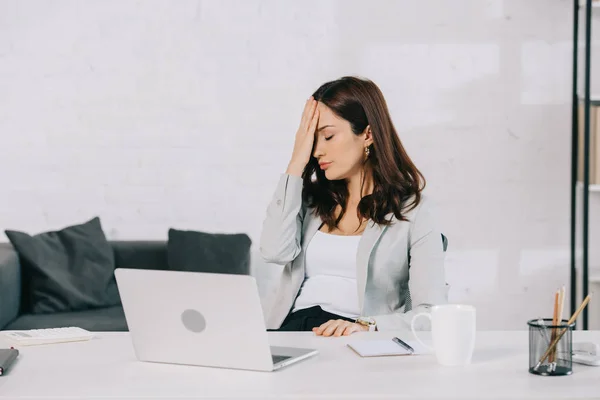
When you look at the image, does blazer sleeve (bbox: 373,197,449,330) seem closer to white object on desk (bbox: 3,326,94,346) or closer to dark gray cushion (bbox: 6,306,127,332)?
white object on desk (bbox: 3,326,94,346)

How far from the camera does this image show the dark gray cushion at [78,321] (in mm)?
3123

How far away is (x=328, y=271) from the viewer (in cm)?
227

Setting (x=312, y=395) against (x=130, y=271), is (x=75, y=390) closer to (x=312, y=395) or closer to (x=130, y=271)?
(x=130, y=271)

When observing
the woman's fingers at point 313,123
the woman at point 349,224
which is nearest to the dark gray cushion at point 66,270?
the woman at point 349,224

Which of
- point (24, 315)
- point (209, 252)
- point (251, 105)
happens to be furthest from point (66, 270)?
point (251, 105)

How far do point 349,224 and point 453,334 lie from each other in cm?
91

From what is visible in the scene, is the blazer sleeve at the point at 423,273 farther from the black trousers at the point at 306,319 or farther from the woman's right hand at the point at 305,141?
the woman's right hand at the point at 305,141

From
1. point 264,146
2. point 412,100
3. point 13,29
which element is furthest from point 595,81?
point 13,29

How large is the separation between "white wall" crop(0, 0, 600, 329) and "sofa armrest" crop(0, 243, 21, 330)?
53cm

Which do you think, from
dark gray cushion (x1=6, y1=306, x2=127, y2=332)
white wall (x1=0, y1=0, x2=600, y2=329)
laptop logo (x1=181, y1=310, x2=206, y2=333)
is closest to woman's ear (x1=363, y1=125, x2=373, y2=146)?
laptop logo (x1=181, y1=310, x2=206, y2=333)

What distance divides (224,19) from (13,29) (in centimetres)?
96

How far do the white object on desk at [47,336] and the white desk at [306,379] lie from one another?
1.8 inches

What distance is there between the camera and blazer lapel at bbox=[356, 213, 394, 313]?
2189 millimetres

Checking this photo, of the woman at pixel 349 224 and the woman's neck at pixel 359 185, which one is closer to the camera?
the woman at pixel 349 224
